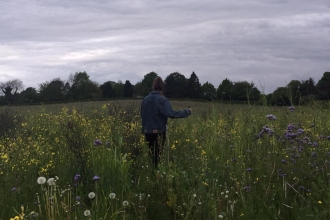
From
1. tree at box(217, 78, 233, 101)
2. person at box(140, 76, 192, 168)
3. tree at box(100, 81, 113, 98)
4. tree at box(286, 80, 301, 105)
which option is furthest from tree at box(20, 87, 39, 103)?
person at box(140, 76, 192, 168)

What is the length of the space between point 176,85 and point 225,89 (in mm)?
18189

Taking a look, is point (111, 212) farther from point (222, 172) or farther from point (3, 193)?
point (222, 172)

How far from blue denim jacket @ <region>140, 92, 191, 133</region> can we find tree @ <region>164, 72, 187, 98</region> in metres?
19.9

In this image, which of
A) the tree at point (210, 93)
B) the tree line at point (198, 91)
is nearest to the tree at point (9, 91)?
the tree line at point (198, 91)

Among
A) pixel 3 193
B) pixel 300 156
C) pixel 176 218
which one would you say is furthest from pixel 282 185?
pixel 3 193

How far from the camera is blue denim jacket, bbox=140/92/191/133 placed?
274 inches

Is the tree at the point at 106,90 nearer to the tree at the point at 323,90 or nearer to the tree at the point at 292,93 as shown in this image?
the tree at the point at 323,90

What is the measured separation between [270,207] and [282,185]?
75cm

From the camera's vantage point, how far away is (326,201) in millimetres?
3873

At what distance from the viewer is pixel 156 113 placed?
7.02 meters

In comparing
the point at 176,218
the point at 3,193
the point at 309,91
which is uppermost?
the point at 309,91

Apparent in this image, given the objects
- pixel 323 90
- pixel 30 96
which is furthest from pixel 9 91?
pixel 323 90

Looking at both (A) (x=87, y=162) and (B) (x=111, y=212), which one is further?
(A) (x=87, y=162)

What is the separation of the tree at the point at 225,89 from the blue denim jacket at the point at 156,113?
10.4ft
